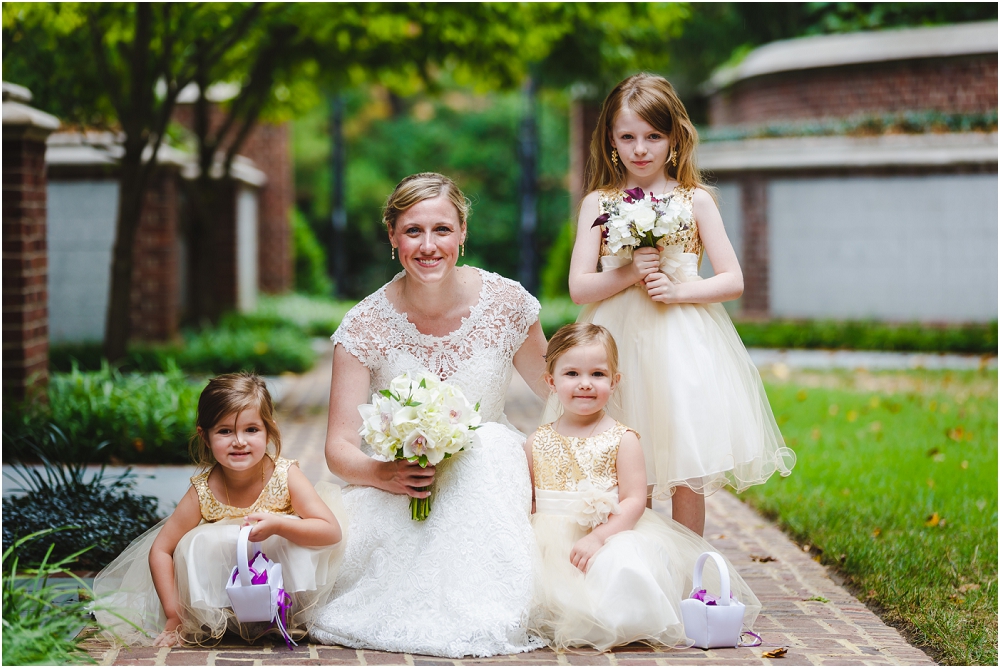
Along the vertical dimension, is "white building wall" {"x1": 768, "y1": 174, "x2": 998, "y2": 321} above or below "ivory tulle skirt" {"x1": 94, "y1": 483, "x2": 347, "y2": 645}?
above

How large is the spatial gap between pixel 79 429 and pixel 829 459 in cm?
484

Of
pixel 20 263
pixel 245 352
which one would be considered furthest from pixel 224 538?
pixel 245 352

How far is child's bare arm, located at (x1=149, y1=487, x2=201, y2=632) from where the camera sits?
367 centimetres

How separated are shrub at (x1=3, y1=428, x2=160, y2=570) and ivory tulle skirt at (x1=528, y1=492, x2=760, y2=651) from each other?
200 cm

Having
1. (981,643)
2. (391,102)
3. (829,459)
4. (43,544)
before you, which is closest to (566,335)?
(981,643)

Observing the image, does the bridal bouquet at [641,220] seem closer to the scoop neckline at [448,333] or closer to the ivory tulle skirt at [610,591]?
the scoop neckline at [448,333]

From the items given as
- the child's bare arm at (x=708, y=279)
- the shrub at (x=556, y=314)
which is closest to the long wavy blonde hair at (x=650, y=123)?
the child's bare arm at (x=708, y=279)

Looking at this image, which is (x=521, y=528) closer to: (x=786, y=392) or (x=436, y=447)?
(x=436, y=447)

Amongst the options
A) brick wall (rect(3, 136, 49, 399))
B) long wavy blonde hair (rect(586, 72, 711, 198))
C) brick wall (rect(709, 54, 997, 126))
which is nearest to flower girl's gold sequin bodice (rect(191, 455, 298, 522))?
long wavy blonde hair (rect(586, 72, 711, 198))

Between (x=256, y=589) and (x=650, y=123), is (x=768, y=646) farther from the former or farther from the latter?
(x=650, y=123)

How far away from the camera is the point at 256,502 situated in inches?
150

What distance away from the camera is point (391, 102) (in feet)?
126

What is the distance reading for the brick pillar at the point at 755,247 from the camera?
1566cm

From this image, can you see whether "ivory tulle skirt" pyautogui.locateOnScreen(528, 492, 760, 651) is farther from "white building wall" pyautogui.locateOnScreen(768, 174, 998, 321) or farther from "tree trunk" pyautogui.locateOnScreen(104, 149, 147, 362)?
"white building wall" pyautogui.locateOnScreen(768, 174, 998, 321)
